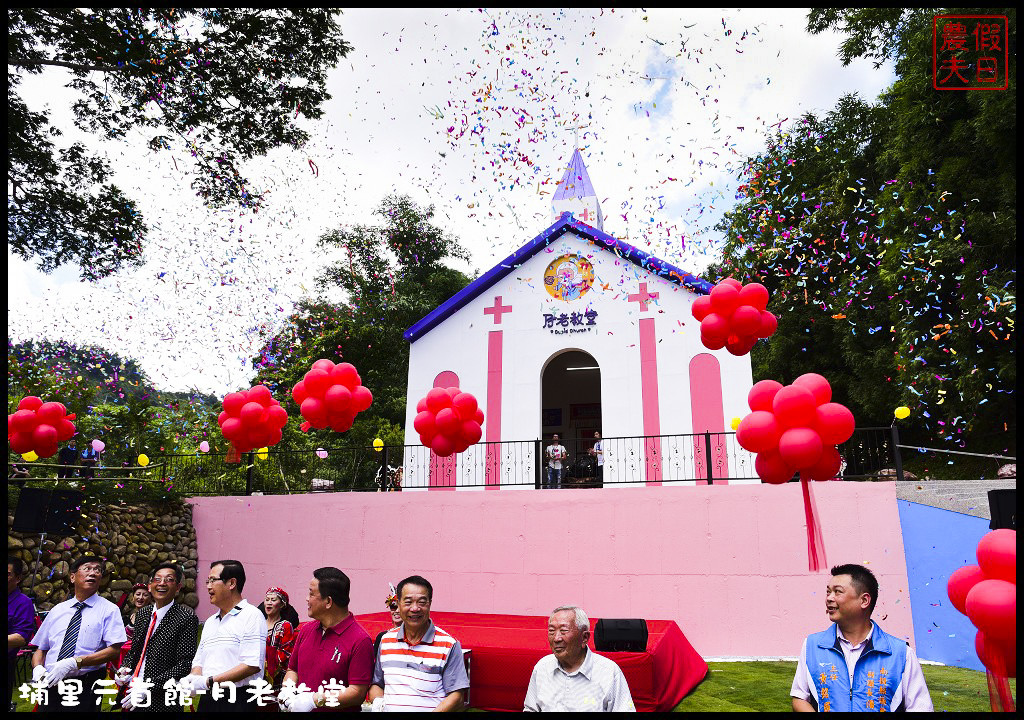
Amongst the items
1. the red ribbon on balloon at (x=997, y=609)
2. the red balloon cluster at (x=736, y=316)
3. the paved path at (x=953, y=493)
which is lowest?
the red ribbon on balloon at (x=997, y=609)

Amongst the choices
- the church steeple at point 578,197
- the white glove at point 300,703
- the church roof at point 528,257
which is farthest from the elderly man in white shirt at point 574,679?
the church steeple at point 578,197

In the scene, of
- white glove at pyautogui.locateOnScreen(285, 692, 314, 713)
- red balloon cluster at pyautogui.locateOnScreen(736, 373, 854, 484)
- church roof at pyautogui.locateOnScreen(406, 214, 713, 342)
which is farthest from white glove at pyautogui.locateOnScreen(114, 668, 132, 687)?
church roof at pyautogui.locateOnScreen(406, 214, 713, 342)

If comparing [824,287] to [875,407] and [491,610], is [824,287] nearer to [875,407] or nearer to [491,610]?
[875,407]

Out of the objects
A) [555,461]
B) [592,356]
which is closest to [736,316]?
[555,461]

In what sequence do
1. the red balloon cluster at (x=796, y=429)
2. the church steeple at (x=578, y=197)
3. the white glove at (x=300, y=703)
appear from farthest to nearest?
the church steeple at (x=578, y=197), the red balloon cluster at (x=796, y=429), the white glove at (x=300, y=703)

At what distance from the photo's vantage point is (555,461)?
41.6 ft

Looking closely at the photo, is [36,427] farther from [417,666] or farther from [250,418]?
[417,666]

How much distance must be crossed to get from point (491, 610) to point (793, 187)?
60.0 ft

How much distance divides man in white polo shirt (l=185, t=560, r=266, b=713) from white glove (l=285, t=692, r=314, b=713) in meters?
0.46

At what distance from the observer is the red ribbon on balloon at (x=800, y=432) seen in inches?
184

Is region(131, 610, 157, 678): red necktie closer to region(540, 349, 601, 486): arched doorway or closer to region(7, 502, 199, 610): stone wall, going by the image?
region(7, 502, 199, 610): stone wall

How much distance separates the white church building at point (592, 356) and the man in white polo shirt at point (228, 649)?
728cm

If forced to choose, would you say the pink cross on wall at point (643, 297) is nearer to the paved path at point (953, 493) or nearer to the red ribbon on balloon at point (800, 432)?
the paved path at point (953, 493)

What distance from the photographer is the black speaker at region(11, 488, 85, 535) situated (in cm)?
768
